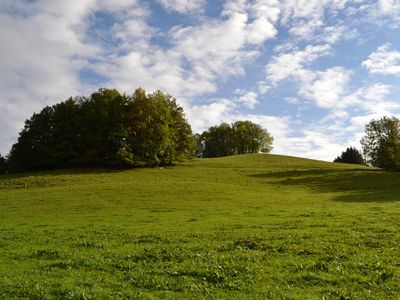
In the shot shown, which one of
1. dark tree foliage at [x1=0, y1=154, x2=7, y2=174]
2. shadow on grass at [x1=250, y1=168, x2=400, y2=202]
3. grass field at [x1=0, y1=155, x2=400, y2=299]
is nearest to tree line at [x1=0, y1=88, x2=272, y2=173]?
shadow on grass at [x1=250, y1=168, x2=400, y2=202]

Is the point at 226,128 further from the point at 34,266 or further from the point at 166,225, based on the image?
the point at 34,266

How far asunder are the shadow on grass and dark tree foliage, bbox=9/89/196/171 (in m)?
23.0

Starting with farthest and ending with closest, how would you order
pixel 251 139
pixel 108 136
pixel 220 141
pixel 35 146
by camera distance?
1. pixel 220 141
2. pixel 251 139
3. pixel 35 146
4. pixel 108 136

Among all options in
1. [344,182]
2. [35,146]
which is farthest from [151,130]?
[344,182]

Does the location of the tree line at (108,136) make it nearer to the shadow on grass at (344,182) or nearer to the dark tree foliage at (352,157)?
the shadow on grass at (344,182)

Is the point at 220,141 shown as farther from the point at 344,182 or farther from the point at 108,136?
the point at 344,182

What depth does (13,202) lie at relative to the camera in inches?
1916

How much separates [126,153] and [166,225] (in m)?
55.5

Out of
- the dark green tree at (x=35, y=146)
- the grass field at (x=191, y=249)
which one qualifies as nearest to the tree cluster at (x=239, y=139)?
the dark green tree at (x=35, y=146)

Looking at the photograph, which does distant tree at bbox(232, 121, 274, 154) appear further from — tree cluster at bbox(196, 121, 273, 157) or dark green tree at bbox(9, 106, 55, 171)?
dark green tree at bbox(9, 106, 55, 171)

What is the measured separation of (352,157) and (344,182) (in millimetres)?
88507

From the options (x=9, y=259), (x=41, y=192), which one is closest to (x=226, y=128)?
(x=41, y=192)

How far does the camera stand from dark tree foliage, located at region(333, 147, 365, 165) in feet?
510

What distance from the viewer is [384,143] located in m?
93.3
